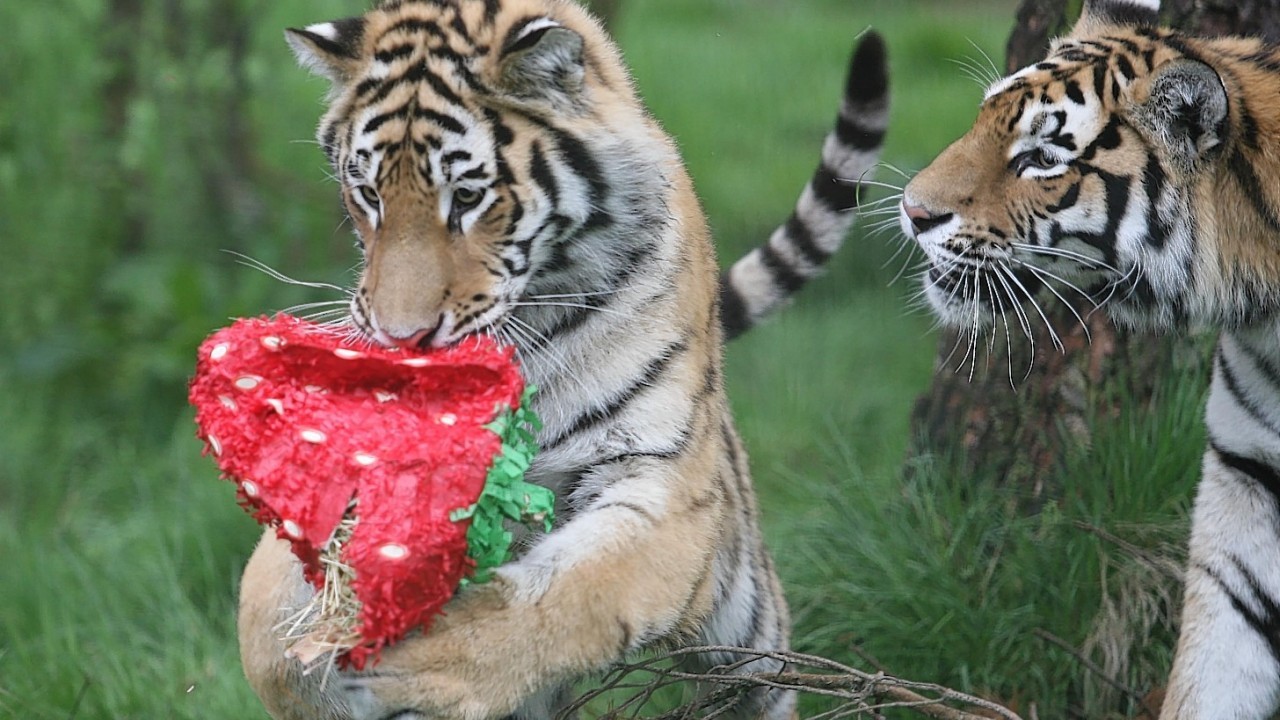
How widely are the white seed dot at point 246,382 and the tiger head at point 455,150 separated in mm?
226

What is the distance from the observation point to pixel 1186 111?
275 cm

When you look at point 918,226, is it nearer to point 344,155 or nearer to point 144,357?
point 344,155

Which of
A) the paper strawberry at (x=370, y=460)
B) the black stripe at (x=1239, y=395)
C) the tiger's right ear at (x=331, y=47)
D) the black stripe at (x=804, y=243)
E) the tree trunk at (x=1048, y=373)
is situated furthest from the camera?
the tree trunk at (x=1048, y=373)

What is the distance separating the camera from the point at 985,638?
3525 millimetres

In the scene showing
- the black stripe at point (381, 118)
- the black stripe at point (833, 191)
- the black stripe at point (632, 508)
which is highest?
the black stripe at point (381, 118)

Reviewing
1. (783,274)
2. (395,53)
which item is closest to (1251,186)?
(783,274)

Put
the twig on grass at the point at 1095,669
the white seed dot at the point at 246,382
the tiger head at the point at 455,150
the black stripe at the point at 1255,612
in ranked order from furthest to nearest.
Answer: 1. the twig on grass at the point at 1095,669
2. the black stripe at the point at 1255,612
3. the tiger head at the point at 455,150
4. the white seed dot at the point at 246,382

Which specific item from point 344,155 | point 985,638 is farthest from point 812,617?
point 344,155

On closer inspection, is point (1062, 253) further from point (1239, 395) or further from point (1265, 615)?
point (1265, 615)

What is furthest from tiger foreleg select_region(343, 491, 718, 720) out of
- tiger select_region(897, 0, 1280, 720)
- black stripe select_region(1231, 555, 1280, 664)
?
black stripe select_region(1231, 555, 1280, 664)

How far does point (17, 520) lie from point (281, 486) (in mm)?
3014

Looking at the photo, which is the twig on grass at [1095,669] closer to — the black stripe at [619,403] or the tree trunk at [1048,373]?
the tree trunk at [1048,373]

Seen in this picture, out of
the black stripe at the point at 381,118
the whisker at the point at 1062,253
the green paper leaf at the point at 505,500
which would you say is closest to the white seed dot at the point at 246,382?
the green paper leaf at the point at 505,500

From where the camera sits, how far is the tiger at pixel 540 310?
2463mm
